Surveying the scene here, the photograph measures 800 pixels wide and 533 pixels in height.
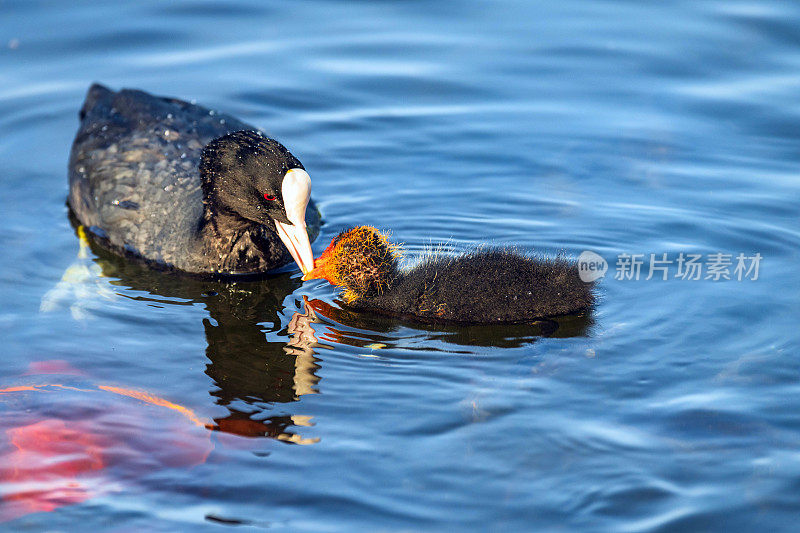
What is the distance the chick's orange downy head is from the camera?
5.49 metres

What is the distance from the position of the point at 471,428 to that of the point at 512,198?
2.84 meters

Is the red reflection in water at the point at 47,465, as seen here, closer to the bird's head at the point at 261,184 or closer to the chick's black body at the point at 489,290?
the bird's head at the point at 261,184

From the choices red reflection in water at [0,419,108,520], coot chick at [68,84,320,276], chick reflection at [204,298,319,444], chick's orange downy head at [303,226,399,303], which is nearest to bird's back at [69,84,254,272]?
coot chick at [68,84,320,276]

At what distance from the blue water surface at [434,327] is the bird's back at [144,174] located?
23 centimetres

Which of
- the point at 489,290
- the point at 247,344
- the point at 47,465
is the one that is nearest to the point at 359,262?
the point at 489,290

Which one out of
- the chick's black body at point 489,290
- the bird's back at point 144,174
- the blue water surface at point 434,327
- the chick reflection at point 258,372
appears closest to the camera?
the blue water surface at point 434,327

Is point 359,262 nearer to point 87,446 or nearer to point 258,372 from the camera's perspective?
point 258,372

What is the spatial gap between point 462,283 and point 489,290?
0.50 feet

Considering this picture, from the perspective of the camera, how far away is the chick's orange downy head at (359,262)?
5.49m

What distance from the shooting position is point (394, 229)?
6.84m

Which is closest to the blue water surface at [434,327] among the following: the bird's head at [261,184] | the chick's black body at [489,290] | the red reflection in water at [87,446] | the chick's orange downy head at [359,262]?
the red reflection in water at [87,446]

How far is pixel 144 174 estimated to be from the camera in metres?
6.70

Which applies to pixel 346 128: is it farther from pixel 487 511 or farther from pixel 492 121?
pixel 487 511

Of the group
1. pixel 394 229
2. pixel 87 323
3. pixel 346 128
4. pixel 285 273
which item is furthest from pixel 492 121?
pixel 87 323
